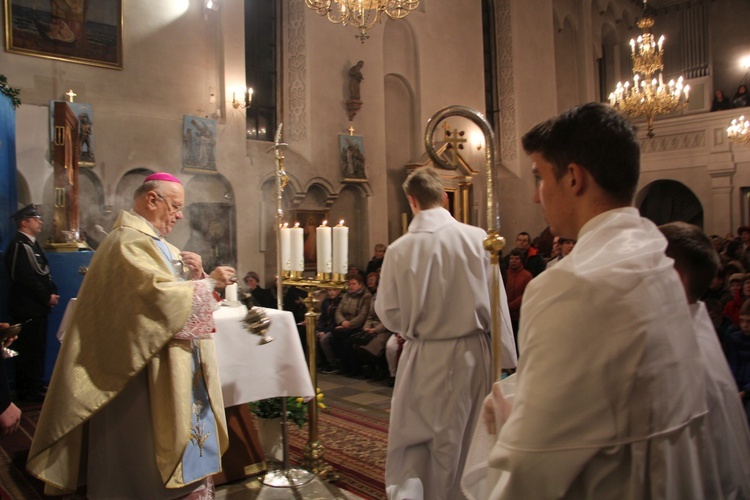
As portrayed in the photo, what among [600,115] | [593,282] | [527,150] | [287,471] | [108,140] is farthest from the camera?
[108,140]

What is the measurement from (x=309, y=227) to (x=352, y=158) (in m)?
1.57

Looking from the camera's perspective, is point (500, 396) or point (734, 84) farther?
point (734, 84)

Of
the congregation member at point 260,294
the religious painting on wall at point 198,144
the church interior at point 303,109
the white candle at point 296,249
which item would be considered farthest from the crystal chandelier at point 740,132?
the white candle at point 296,249

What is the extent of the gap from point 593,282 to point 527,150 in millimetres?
420

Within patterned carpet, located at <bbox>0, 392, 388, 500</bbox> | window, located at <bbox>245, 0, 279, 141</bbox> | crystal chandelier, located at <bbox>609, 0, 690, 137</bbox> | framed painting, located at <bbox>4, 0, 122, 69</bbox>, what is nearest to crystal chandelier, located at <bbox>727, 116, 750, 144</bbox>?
crystal chandelier, located at <bbox>609, 0, 690, 137</bbox>

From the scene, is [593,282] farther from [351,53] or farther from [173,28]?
[351,53]

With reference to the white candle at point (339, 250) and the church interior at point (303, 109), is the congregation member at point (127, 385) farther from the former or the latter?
the church interior at point (303, 109)

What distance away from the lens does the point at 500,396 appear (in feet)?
4.40

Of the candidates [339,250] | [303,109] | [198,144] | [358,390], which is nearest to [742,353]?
[339,250]

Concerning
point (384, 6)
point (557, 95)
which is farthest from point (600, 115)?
point (557, 95)

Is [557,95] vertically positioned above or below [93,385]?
above

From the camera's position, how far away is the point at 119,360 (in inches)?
109

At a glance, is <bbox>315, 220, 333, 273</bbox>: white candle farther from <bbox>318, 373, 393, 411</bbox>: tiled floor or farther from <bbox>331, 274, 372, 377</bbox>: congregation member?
<bbox>331, 274, 372, 377</bbox>: congregation member

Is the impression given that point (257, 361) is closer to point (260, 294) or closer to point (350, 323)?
point (350, 323)
